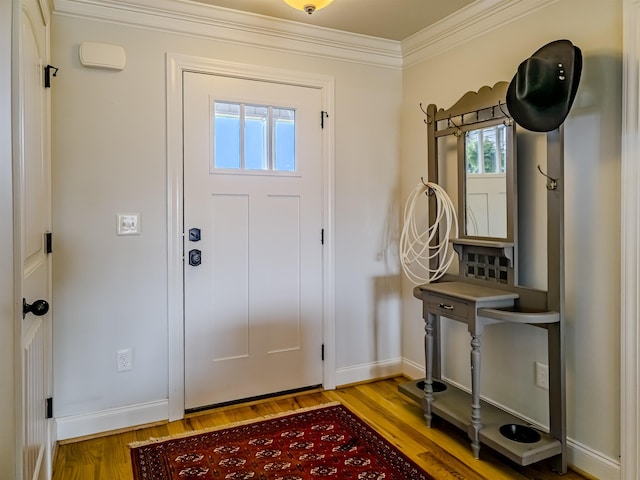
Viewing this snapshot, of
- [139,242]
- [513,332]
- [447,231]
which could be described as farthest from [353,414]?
[139,242]

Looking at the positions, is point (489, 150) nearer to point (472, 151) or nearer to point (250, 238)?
point (472, 151)

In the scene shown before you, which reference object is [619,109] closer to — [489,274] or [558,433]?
[489,274]

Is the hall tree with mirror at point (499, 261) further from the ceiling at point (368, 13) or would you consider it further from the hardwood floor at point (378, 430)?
the ceiling at point (368, 13)

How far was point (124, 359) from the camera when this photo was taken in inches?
98.7

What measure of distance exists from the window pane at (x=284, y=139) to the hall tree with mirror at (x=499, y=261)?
0.87m

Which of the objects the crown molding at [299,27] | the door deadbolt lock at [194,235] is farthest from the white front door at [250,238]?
the crown molding at [299,27]

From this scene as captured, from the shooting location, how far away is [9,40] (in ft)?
4.27

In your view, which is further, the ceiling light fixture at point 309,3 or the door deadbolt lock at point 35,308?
the ceiling light fixture at point 309,3

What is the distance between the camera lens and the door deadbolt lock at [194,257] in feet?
8.72

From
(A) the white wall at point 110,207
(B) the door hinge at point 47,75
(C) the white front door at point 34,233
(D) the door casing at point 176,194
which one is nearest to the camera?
(C) the white front door at point 34,233

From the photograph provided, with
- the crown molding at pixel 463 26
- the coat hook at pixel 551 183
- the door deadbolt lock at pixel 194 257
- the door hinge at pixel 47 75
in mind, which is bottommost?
the door deadbolt lock at pixel 194 257

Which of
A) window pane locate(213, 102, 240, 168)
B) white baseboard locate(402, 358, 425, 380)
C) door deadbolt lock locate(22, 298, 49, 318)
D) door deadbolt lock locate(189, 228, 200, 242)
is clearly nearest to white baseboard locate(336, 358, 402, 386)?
white baseboard locate(402, 358, 425, 380)

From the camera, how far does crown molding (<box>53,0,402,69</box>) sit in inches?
94.9

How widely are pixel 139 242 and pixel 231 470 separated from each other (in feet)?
4.23
